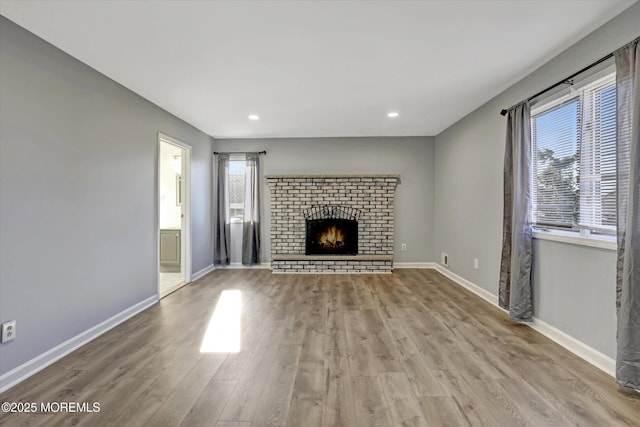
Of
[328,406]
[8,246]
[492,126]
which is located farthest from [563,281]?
[8,246]

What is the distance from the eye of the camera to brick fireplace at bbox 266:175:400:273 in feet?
18.7

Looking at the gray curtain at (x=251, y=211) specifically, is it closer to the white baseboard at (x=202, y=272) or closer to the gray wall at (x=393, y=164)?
the gray wall at (x=393, y=164)

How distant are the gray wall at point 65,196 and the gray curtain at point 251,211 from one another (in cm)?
218

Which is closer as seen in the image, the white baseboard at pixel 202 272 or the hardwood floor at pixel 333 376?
the hardwood floor at pixel 333 376

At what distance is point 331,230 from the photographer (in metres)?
5.83

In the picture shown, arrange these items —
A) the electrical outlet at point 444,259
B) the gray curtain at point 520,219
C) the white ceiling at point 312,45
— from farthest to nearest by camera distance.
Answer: the electrical outlet at point 444,259 → the gray curtain at point 520,219 → the white ceiling at point 312,45

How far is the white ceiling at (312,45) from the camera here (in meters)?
2.02

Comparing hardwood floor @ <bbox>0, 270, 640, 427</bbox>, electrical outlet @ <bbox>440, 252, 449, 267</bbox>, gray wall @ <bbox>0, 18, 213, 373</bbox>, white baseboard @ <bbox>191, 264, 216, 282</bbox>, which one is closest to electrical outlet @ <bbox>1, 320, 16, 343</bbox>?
gray wall @ <bbox>0, 18, 213, 373</bbox>

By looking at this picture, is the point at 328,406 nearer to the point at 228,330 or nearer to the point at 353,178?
the point at 228,330

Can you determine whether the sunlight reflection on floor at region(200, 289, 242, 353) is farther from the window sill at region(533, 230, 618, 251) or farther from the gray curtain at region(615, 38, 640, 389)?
the window sill at region(533, 230, 618, 251)

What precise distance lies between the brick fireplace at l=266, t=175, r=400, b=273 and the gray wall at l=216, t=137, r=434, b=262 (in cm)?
25

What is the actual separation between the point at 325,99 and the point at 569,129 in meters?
2.43

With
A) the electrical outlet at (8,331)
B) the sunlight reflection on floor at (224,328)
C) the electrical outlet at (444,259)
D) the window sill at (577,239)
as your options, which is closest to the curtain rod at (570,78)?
the window sill at (577,239)

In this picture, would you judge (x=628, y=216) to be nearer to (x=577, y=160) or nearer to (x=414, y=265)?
(x=577, y=160)
